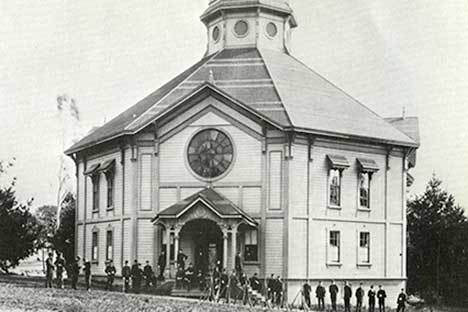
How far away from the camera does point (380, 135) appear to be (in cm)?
3859

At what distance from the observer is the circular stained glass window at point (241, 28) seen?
141 feet

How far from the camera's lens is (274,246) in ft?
117

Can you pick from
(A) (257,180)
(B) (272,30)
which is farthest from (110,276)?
(B) (272,30)

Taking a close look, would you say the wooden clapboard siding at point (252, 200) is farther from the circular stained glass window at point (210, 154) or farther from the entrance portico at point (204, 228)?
the circular stained glass window at point (210, 154)

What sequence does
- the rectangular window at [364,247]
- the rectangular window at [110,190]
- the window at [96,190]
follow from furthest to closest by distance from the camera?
the window at [96,190]
the rectangular window at [110,190]
the rectangular window at [364,247]

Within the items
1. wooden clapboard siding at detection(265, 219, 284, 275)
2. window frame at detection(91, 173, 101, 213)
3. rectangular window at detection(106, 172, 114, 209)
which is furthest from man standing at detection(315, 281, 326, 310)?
window frame at detection(91, 173, 101, 213)

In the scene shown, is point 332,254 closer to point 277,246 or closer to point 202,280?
point 277,246

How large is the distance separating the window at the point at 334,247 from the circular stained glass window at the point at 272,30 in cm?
1191

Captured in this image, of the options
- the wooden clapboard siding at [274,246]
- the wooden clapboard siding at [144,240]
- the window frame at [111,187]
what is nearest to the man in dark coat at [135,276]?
the wooden clapboard siding at [144,240]

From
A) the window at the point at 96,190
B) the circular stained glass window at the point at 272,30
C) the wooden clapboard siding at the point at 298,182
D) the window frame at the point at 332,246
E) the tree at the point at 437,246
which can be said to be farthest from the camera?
the tree at the point at 437,246

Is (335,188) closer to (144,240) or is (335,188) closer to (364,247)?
(364,247)

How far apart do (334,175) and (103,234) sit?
11.7 metres

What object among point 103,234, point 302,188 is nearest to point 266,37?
point 302,188

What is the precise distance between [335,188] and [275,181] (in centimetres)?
329
